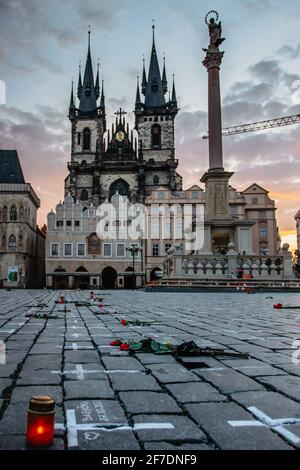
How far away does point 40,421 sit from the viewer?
1.92 m

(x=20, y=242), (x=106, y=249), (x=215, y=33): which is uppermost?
(x=215, y=33)

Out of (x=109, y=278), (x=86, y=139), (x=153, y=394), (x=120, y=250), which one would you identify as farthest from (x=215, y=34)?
(x=86, y=139)

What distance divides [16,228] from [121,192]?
56.1ft

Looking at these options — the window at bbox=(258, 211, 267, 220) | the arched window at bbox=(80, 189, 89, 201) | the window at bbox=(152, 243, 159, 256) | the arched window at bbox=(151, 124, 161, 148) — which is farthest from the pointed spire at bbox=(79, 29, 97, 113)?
the window at bbox=(258, 211, 267, 220)

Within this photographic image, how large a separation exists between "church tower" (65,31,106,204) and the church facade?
158 mm

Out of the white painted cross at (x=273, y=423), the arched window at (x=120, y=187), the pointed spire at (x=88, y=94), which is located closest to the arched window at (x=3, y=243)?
the arched window at (x=120, y=187)

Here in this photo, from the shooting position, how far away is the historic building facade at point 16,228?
5931 cm

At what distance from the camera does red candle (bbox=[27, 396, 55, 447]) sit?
1.87 metres

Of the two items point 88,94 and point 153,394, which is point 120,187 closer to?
point 88,94

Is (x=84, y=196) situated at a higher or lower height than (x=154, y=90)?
lower

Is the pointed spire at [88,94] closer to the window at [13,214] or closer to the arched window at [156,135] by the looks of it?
the arched window at [156,135]

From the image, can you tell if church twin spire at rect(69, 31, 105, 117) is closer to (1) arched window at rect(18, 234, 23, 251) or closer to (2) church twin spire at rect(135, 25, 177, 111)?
(2) church twin spire at rect(135, 25, 177, 111)
